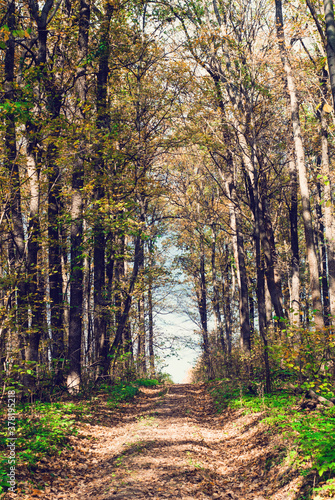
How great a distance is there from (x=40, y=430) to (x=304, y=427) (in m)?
4.65

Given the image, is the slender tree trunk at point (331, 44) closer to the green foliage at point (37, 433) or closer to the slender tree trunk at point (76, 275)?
the slender tree trunk at point (76, 275)

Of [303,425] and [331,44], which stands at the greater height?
[331,44]

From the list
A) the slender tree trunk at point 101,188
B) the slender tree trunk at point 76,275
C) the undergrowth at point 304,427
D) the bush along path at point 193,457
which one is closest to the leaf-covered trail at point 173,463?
the bush along path at point 193,457

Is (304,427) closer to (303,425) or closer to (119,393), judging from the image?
(303,425)

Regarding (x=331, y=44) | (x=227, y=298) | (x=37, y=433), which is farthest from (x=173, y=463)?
(x=227, y=298)

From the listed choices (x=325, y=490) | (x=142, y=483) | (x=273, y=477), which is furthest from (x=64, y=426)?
(x=325, y=490)

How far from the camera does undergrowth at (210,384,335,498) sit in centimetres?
425

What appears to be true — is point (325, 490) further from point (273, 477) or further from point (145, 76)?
point (145, 76)

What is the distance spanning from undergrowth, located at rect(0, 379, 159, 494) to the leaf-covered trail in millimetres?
324

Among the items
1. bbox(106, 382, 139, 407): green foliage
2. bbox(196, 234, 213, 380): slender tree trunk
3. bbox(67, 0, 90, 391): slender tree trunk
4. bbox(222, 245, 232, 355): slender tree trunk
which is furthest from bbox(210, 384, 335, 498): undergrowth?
bbox(222, 245, 232, 355): slender tree trunk

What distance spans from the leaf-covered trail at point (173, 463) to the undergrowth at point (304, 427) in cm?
26

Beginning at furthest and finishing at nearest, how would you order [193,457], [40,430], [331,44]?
1. [40,430]
2. [193,457]
3. [331,44]

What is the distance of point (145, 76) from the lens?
14328 mm

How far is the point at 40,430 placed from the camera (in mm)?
6500
